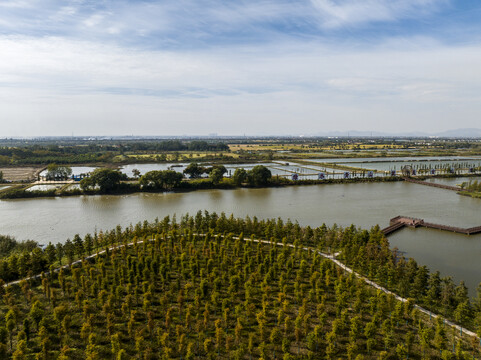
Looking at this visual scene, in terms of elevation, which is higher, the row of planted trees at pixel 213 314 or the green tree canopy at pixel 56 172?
the green tree canopy at pixel 56 172

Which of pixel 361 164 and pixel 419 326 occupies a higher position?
pixel 361 164

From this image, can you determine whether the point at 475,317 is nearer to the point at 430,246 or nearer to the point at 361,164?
the point at 430,246

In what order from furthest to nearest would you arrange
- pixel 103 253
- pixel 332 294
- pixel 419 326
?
pixel 103 253, pixel 332 294, pixel 419 326

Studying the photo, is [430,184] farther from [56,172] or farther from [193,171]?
[56,172]

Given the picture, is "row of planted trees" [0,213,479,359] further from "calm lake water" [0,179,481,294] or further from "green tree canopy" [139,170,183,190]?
"green tree canopy" [139,170,183,190]

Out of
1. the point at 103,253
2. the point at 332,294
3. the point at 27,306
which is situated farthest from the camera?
the point at 103,253

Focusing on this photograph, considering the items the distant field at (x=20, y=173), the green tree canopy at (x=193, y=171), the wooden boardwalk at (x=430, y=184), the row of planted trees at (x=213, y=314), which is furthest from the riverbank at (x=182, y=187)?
the row of planted trees at (x=213, y=314)

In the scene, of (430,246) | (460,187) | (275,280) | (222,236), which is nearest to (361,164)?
(460,187)

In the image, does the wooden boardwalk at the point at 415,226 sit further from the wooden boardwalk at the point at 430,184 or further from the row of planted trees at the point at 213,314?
the wooden boardwalk at the point at 430,184

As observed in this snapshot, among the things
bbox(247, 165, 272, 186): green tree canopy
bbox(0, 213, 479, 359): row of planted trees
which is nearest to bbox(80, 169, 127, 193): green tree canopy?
bbox(247, 165, 272, 186): green tree canopy
